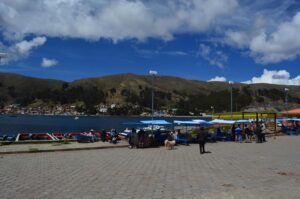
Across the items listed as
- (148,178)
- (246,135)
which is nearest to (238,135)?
(246,135)

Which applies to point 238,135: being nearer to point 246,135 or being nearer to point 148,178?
point 246,135

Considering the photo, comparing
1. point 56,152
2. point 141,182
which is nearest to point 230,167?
point 141,182

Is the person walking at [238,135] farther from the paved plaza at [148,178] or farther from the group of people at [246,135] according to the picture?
the paved plaza at [148,178]

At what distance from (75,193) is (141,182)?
2.71m

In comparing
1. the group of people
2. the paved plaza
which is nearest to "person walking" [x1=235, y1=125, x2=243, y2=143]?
the group of people

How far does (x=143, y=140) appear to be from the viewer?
1223 inches

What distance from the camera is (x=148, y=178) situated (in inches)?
582

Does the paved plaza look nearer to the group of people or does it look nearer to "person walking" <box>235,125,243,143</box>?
the group of people

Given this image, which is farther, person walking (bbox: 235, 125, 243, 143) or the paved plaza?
person walking (bbox: 235, 125, 243, 143)

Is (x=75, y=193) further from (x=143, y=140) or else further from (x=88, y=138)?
(x=88, y=138)

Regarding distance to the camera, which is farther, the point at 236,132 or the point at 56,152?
the point at 236,132

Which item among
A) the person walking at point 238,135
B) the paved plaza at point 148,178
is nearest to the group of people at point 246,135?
the person walking at point 238,135

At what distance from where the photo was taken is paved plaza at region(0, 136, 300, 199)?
11.8 metres

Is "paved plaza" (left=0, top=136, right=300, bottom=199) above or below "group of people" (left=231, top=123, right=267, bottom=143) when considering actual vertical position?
below
